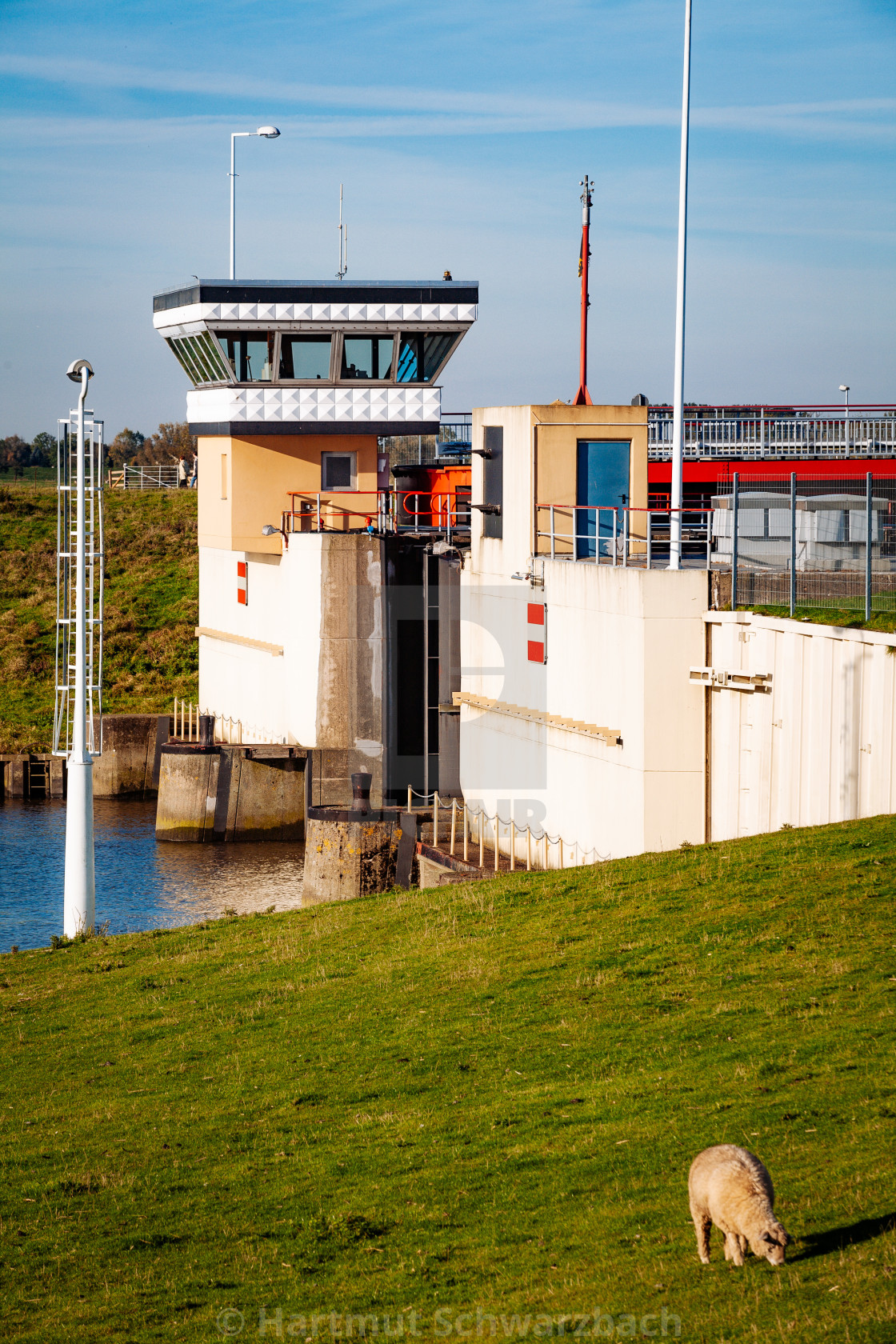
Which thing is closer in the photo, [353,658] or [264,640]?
[353,658]

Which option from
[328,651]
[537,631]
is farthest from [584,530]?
[328,651]

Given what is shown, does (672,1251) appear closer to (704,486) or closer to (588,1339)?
(588,1339)

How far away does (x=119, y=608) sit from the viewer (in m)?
62.8

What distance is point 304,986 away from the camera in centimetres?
1488

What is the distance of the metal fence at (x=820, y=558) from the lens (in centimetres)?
1783

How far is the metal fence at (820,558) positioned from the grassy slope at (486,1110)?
3532 mm

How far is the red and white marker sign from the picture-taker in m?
24.1

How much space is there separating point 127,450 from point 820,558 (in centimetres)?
13024

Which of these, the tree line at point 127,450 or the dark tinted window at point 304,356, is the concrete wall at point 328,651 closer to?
the dark tinted window at point 304,356

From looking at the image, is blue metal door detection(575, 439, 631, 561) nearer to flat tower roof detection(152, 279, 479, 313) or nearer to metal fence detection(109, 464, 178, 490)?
flat tower roof detection(152, 279, 479, 313)

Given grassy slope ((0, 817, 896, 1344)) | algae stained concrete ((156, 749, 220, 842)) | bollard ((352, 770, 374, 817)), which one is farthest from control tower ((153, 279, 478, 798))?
grassy slope ((0, 817, 896, 1344))

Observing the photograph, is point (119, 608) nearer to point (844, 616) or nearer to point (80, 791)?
point (80, 791)

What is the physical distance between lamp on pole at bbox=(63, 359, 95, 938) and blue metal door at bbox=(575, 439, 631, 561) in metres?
7.82

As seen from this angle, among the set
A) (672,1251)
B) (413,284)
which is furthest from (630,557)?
(672,1251)
